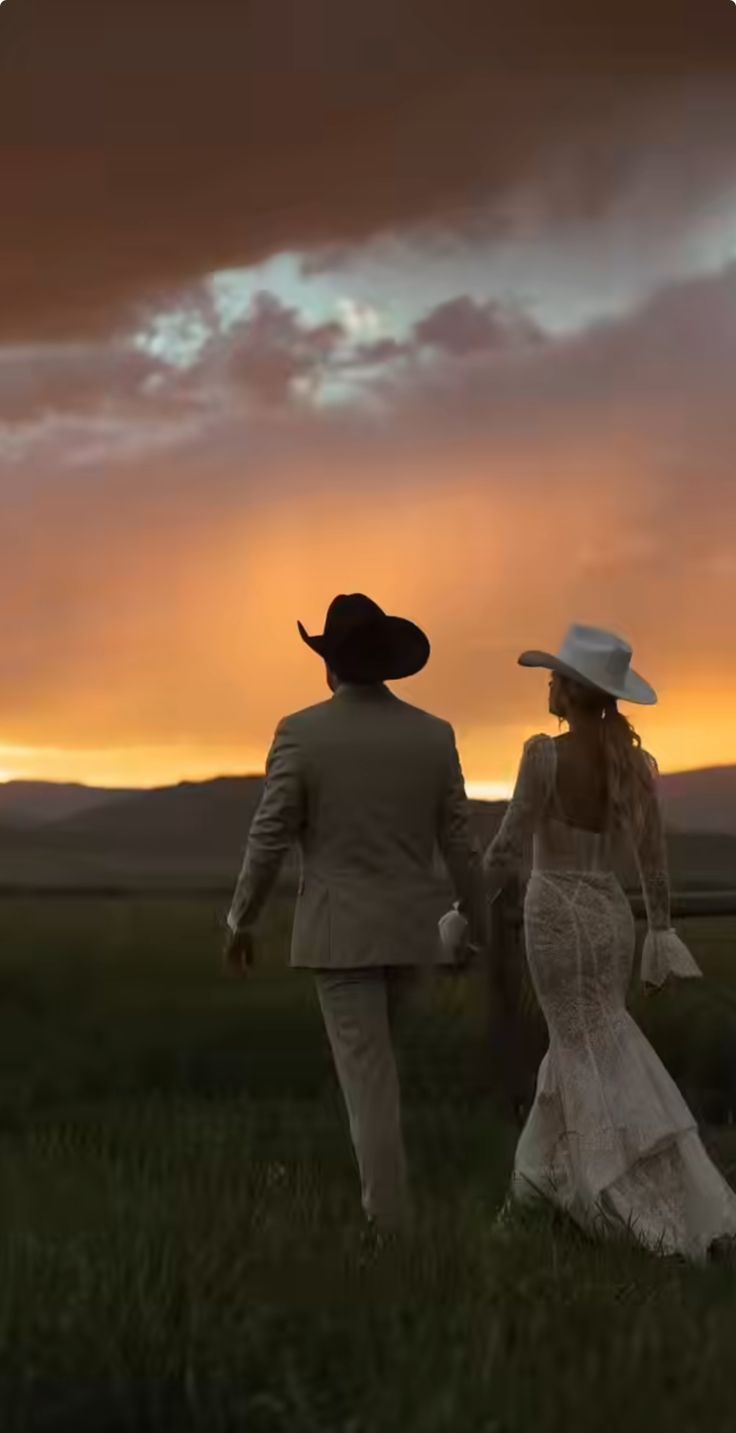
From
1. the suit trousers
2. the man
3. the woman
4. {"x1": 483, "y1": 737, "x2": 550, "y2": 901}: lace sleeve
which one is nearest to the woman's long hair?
the woman

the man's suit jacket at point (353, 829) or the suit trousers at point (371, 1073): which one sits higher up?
the man's suit jacket at point (353, 829)

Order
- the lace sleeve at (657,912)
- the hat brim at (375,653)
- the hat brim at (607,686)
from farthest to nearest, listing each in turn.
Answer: the lace sleeve at (657,912) < the hat brim at (607,686) < the hat brim at (375,653)

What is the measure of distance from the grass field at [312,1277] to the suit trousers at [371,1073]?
10 centimetres

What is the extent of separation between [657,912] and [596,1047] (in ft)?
1.35

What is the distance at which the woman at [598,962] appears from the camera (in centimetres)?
566

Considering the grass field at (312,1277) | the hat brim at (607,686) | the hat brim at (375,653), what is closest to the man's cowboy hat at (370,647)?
the hat brim at (375,653)

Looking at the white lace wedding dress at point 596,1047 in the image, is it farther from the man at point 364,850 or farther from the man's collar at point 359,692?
the man's collar at point 359,692

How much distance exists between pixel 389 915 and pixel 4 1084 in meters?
3.31

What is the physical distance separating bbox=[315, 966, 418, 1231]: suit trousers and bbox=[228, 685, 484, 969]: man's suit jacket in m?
0.09

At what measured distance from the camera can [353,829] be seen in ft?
17.2

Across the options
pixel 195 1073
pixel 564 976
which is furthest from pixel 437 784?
pixel 195 1073

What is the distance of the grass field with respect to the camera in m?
3.77

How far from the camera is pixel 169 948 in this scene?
8.60m

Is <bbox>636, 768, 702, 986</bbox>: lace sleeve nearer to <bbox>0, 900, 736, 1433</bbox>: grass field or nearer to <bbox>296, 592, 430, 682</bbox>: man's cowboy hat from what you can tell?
<bbox>0, 900, 736, 1433</bbox>: grass field
